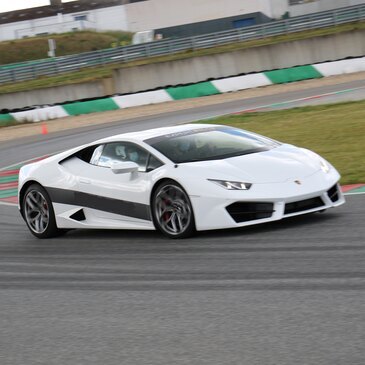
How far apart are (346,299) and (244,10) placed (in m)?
77.5

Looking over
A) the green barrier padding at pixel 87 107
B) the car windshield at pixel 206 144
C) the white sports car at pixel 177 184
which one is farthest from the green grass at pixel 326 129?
the green barrier padding at pixel 87 107

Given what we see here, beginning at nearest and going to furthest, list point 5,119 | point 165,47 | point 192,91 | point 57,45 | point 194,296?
point 194,296 → point 5,119 → point 192,91 → point 165,47 → point 57,45

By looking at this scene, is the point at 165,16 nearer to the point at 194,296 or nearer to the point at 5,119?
the point at 5,119

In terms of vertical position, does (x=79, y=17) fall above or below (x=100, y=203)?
below

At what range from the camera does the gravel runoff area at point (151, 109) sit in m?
28.6

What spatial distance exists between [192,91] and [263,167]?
894 inches

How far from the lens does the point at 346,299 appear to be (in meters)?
6.30

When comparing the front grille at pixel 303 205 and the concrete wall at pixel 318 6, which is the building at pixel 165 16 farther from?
the front grille at pixel 303 205

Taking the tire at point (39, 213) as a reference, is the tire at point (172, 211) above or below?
above

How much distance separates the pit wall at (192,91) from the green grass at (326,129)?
8399 mm

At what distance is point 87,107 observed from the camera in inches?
1249

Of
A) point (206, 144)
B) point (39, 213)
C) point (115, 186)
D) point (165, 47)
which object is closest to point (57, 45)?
point (165, 47)

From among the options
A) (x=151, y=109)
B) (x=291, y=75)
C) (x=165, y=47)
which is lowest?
(x=165, y=47)

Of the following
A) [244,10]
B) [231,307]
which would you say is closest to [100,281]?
[231,307]
